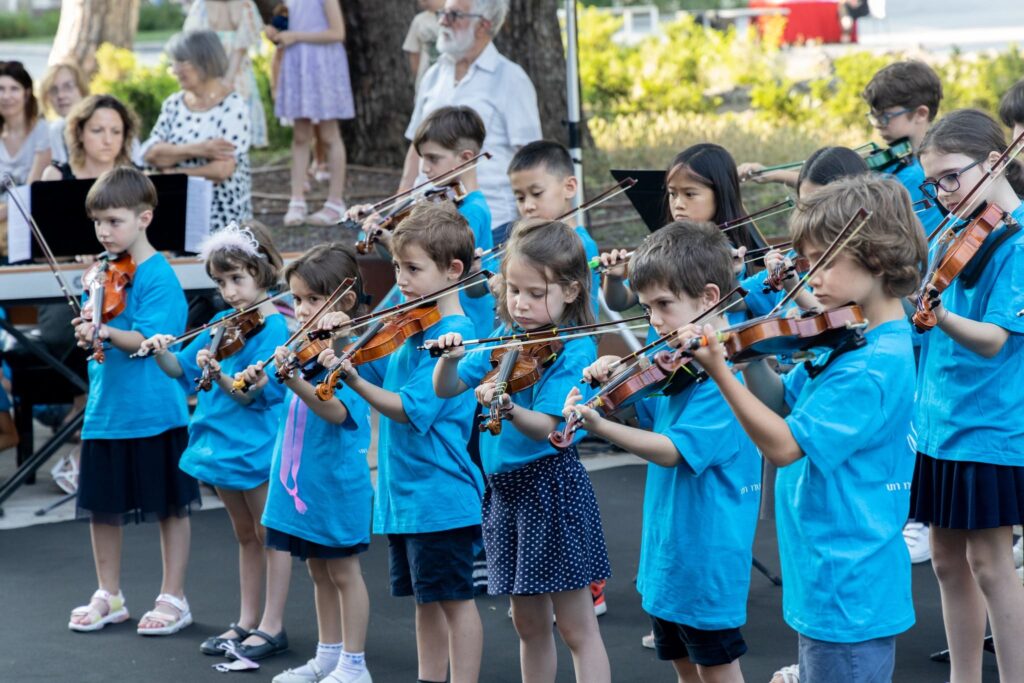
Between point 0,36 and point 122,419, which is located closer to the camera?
point 122,419

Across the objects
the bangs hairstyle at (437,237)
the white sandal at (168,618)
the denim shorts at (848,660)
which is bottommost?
the white sandal at (168,618)

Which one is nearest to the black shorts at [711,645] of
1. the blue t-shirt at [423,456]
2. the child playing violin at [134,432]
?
the blue t-shirt at [423,456]

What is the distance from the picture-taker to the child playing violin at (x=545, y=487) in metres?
3.29

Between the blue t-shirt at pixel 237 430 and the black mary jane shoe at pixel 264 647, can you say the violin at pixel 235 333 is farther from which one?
the black mary jane shoe at pixel 264 647

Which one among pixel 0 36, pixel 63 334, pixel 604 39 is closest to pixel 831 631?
pixel 63 334

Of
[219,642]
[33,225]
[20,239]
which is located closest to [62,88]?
[20,239]

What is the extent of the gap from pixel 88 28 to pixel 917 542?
43.7 feet

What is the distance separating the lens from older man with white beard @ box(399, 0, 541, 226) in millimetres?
5828

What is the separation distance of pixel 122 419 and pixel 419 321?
1.55 meters

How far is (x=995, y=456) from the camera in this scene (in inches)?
136

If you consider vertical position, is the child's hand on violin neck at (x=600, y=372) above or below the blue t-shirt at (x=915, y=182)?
below

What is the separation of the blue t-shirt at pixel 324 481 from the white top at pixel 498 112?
6.51ft

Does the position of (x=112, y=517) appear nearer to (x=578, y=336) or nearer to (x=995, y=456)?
(x=578, y=336)

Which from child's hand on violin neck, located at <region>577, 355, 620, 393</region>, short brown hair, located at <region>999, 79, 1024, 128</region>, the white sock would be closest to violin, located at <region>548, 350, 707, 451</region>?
child's hand on violin neck, located at <region>577, 355, 620, 393</region>
